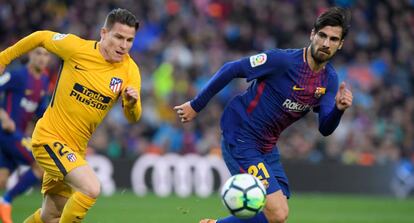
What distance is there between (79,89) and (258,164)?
184 cm

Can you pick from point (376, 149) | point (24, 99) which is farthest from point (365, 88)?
point (24, 99)

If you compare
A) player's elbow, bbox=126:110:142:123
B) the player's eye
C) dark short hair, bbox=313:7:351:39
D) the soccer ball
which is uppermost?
dark short hair, bbox=313:7:351:39

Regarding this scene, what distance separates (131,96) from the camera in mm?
7773

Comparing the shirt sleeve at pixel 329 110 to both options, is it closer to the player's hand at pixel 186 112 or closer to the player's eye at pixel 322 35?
the player's eye at pixel 322 35

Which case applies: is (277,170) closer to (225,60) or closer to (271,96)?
(271,96)

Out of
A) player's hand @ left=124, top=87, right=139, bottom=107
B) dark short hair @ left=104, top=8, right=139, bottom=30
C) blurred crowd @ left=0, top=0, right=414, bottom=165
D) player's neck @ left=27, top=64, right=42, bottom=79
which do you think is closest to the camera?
player's hand @ left=124, top=87, right=139, bottom=107

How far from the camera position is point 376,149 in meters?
19.5

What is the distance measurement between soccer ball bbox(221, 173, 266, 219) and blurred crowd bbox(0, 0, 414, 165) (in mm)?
9771

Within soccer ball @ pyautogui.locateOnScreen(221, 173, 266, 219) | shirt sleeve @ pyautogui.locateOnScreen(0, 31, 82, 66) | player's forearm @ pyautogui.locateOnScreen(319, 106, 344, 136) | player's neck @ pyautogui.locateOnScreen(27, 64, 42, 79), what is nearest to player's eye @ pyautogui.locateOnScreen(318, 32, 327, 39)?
player's forearm @ pyautogui.locateOnScreen(319, 106, 344, 136)

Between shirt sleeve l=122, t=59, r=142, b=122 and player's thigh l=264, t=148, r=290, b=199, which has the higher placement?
shirt sleeve l=122, t=59, r=142, b=122

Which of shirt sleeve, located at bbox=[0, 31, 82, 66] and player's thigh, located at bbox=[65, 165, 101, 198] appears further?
shirt sleeve, located at bbox=[0, 31, 82, 66]

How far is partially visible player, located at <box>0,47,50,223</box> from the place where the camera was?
11.3 meters

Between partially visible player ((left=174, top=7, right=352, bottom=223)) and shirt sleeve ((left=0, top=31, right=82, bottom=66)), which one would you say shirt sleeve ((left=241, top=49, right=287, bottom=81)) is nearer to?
partially visible player ((left=174, top=7, right=352, bottom=223))

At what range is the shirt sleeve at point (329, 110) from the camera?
804cm
